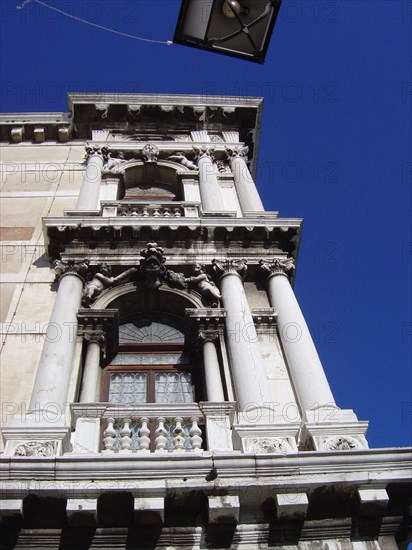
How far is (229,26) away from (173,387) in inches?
254

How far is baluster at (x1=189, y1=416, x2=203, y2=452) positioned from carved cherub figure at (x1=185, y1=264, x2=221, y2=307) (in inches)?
134

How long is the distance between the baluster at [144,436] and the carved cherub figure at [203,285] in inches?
142

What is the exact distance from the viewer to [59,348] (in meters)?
10.6

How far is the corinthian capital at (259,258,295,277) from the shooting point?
13.0 meters

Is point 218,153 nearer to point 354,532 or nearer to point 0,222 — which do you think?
point 0,222

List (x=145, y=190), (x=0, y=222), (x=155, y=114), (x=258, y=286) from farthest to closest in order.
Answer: (x=155, y=114)
(x=145, y=190)
(x=0, y=222)
(x=258, y=286)

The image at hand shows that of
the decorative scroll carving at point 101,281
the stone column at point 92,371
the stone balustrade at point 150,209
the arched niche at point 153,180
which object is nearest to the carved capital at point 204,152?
the arched niche at point 153,180

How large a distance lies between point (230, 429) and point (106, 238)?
5.81 meters

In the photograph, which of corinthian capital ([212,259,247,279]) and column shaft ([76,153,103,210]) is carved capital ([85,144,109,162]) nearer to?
column shaft ([76,153,103,210])

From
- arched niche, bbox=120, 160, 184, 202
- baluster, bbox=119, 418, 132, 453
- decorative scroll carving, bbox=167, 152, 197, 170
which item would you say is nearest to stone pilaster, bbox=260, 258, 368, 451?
baluster, bbox=119, 418, 132, 453

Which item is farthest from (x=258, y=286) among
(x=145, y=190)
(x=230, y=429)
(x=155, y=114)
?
(x=155, y=114)

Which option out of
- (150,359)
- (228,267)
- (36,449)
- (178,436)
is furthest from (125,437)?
(228,267)

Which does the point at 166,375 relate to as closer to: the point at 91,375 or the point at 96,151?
the point at 91,375

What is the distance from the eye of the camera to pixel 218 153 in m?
18.6
